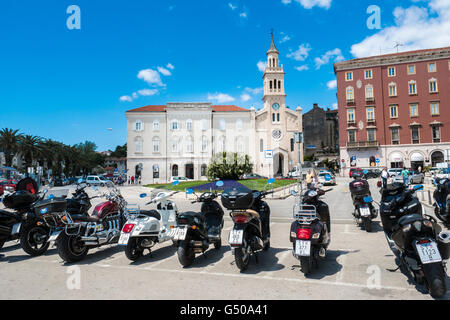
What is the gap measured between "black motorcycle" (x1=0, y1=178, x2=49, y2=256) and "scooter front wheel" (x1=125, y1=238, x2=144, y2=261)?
7.24 feet

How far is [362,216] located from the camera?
26.3 ft

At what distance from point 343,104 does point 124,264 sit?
47.4m

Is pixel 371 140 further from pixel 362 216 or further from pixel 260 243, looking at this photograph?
pixel 260 243

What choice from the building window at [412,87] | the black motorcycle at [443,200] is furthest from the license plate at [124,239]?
the building window at [412,87]

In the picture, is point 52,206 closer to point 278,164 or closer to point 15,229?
point 15,229

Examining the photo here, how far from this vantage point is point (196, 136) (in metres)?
50.8

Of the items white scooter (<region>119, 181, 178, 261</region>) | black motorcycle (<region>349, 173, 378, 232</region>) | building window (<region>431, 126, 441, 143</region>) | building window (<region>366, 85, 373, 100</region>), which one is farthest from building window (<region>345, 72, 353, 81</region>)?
white scooter (<region>119, 181, 178, 261</region>)

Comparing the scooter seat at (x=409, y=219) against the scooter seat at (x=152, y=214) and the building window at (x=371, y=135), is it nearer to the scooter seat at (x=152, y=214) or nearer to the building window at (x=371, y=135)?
the scooter seat at (x=152, y=214)

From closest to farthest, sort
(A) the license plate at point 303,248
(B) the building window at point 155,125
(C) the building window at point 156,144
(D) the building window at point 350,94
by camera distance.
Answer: (A) the license plate at point 303,248 → (D) the building window at point 350,94 → (B) the building window at point 155,125 → (C) the building window at point 156,144

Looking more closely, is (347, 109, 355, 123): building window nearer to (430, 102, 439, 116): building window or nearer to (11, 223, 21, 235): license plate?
(430, 102, 439, 116): building window

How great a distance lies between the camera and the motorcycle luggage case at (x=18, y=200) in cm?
728

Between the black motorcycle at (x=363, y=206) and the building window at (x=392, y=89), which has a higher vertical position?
the building window at (x=392, y=89)

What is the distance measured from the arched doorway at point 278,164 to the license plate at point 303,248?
4554cm
